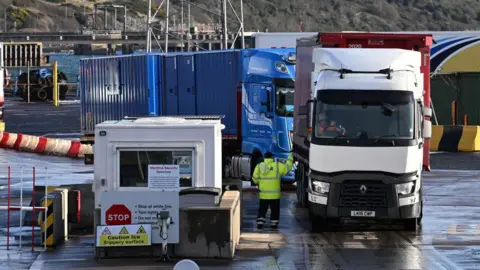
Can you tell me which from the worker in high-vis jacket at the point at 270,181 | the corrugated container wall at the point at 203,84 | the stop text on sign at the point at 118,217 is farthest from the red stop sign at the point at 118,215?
the corrugated container wall at the point at 203,84

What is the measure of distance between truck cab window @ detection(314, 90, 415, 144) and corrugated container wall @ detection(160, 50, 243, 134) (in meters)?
8.95

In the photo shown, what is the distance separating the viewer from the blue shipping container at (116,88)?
33594 millimetres

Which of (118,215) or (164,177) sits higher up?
(164,177)

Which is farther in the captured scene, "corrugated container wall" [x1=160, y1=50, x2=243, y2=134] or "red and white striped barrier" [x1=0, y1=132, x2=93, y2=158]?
"red and white striped barrier" [x1=0, y1=132, x2=93, y2=158]

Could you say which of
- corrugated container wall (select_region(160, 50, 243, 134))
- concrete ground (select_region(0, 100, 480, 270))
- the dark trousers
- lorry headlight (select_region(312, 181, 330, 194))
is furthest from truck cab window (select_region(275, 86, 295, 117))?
lorry headlight (select_region(312, 181, 330, 194))

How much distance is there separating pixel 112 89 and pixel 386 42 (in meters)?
13.6

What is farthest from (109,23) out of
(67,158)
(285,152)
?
(285,152)

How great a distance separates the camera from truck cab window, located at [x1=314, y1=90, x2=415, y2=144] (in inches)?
820

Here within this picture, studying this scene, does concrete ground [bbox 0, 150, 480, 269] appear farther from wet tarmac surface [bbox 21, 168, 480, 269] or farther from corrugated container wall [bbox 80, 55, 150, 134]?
corrugated container wall [bbox 80, 55, 150, 134]

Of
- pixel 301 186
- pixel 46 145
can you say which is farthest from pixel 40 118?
pixel 301 186

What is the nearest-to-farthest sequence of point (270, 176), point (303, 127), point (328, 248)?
point (328, 248) < point (303, 127) < point (270, 176)

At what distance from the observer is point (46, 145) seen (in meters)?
39.9

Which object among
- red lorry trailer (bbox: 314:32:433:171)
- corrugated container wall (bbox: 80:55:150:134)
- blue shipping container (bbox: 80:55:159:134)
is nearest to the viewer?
red lorry trailer (bbox: 314:32:433:171)

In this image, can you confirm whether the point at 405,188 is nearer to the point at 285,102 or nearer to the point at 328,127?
the point at 328,127
